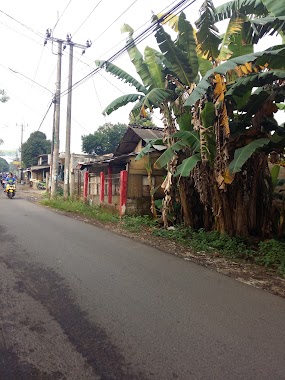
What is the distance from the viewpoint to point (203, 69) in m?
7.95

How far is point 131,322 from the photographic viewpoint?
3.46 meters

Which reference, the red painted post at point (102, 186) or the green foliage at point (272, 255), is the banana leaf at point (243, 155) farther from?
the red painted post at point (102, 186)

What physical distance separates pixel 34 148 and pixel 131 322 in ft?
167

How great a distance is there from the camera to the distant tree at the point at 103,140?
4231 cm

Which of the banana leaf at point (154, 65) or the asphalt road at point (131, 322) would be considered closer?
the asphalt road at point (131, 322)

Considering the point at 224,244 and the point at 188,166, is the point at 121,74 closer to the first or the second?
the point at 188,166

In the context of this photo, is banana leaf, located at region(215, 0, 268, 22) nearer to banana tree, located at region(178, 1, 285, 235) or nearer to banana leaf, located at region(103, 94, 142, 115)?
banana tree, located at region(178, 1, 285, 235)

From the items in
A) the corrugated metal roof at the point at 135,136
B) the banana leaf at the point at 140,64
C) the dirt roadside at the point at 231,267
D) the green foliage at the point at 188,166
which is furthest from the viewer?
the corrugated metal roof at the point at 135,136

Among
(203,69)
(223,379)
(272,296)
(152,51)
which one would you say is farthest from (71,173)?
(223,379)

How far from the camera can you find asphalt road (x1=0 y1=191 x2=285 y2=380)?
265cm

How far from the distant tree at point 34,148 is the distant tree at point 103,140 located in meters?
11.1

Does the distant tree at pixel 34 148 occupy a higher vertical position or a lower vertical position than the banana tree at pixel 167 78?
higher

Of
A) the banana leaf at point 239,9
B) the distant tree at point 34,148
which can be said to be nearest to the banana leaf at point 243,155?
the banana leaf at point 239,9

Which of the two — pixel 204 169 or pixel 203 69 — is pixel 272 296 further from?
pixel 203 69
